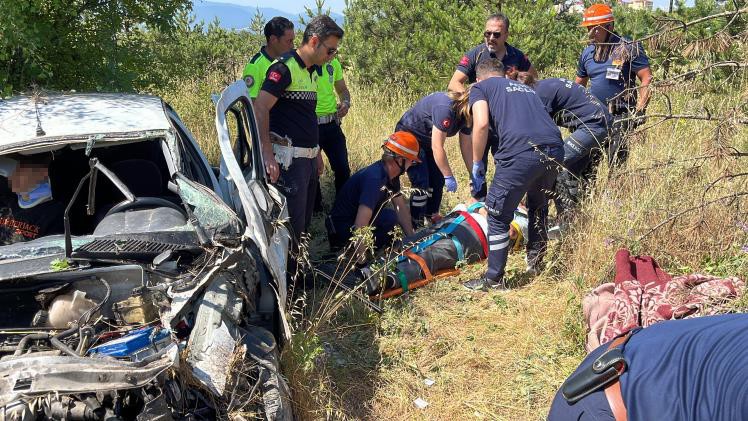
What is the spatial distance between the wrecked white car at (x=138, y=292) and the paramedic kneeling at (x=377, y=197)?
108 cm

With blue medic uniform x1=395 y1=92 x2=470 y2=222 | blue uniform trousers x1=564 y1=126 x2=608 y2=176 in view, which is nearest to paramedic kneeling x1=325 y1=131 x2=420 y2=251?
blue medic uniform x1=395 y1=92 x2=470 y2=222

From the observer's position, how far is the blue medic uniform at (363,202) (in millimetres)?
4996

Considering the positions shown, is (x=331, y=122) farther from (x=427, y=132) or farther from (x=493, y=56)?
(x=493, y=56)

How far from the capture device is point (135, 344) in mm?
2576

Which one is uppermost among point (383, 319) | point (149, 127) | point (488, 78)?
point (488, 78)

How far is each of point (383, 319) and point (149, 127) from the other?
1993 mm

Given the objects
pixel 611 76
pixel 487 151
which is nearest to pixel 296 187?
pixel 487 151

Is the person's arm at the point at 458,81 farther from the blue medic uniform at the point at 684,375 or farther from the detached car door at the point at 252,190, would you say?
the blue medic uniform at the point at 684,375

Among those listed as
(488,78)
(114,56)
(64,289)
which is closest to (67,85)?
(114,56)

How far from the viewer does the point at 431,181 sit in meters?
6.18

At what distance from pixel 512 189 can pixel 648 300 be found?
123cm

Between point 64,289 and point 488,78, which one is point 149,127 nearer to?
point 64,289

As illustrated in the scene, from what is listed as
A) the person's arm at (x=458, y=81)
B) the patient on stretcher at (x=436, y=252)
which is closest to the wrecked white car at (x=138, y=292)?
the patient on stretcher at (x=436, y=252)

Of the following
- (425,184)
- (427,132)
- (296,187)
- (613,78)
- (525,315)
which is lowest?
(525,315)
